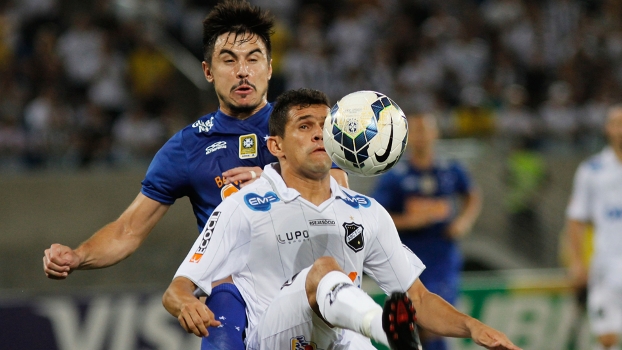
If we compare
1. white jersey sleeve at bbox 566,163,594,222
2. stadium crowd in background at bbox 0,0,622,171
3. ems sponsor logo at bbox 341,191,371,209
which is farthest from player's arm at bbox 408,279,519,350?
stadium crowd in background at bbox 0,0,622,171

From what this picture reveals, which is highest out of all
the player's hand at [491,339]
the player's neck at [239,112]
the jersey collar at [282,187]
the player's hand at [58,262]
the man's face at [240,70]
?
the man's face at [240,70]

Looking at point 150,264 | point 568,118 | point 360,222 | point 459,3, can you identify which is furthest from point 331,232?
point 459,3

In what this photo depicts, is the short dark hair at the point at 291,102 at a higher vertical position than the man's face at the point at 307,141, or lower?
higher

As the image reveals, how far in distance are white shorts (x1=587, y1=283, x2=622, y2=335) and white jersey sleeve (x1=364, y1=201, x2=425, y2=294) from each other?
3891 millimetres

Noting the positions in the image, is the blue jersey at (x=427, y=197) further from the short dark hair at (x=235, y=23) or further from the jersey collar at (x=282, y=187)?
the jersey collar at (x=282, y=187)

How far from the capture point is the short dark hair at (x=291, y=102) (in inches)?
178

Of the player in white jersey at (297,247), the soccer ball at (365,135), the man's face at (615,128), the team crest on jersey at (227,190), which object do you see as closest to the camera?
the soccer ball at (365,135)

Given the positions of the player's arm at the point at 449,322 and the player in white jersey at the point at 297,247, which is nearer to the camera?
the player's arm at the point at 449,322

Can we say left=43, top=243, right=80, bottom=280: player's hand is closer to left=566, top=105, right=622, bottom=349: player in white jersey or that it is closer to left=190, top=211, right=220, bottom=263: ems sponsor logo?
left=190, top=211, right=220, bottom=263: ems sponsor logo

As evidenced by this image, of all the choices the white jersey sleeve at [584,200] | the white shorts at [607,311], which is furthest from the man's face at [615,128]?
the white shorts at [607,311]

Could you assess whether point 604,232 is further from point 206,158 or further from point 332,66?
point 332,66

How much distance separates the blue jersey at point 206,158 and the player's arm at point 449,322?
118cm

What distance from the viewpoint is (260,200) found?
175 inches

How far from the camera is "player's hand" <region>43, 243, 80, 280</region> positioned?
4555 millimetres
